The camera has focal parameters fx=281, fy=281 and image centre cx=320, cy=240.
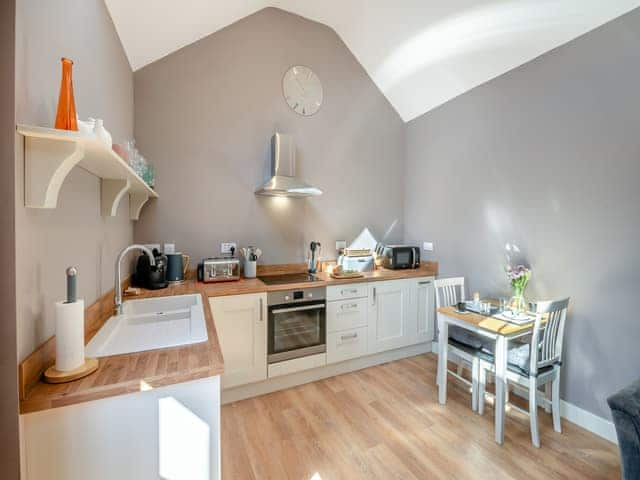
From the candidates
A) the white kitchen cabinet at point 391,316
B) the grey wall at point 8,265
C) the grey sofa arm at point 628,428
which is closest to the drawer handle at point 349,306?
the white kitchen cabinet at point 391,316

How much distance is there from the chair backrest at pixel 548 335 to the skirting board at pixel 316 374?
1.27 m

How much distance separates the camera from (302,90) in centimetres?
288

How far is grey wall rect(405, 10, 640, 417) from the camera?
1736mm

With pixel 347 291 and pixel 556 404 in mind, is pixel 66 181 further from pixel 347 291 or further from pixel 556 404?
pixel 556 404

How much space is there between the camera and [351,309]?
100 inches

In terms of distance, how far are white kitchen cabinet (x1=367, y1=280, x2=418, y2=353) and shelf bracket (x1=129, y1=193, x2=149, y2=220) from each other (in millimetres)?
2001

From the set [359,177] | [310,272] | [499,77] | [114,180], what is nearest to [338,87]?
[359,177]

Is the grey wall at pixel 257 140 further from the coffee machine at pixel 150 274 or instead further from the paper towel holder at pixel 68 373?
the paper towel holder at pixel 68 373

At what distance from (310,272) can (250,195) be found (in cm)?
94

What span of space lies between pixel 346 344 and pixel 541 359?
4.60ft

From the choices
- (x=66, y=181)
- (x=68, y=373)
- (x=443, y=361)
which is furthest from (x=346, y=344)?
(x=66, y=181)

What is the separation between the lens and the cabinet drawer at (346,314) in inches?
97.0

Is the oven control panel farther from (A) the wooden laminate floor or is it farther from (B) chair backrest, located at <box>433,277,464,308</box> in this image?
(B) chair backrest, located at <box>433,277,464,308</box>

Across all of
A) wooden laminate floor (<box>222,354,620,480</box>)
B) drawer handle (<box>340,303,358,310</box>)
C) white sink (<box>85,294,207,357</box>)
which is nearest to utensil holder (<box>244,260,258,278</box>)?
white sink (<box>85,294,207,357</box>)
